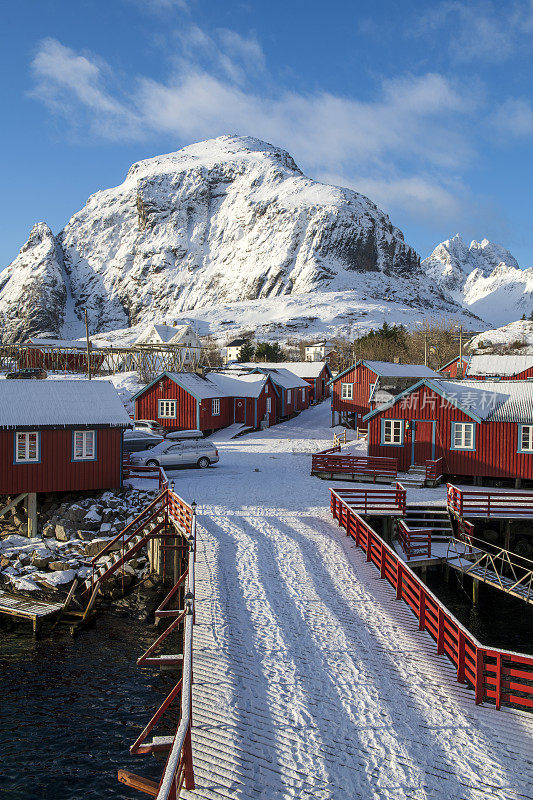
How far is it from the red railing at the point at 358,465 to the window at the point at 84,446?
37.5 ft

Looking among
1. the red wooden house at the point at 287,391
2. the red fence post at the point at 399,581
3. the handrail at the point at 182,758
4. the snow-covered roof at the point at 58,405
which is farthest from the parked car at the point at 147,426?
the handrail at the point at 182,758

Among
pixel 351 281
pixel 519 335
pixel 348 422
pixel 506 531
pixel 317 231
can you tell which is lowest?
pixel 506 531

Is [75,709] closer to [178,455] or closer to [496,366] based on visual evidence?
[178,455]

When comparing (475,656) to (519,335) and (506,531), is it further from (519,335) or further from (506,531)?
(519,335)

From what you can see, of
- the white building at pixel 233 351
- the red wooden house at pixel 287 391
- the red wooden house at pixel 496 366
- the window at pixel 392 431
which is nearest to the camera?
the window at pixel 392 431

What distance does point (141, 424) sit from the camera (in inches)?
1417

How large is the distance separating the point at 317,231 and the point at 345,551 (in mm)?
189137

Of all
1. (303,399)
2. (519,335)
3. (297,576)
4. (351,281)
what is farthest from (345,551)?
(351,281)

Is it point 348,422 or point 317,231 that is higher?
point 317,231

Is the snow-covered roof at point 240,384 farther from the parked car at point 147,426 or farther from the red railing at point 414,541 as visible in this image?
the red railing at point 414,541

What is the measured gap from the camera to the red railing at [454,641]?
32.5ft

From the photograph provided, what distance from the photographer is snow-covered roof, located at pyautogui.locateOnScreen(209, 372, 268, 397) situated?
45.5 metres

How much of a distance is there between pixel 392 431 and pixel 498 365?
3050 centimetres

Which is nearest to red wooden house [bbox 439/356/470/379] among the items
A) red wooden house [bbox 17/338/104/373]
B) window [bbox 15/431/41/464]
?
window [bbox 15/431/41/464]
